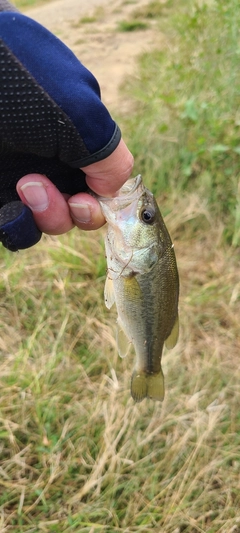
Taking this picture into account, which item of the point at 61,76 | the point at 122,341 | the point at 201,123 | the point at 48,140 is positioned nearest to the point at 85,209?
the point at 48,140

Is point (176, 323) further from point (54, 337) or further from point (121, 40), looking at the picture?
point (121, 40)

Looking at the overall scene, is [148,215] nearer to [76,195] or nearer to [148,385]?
[76,195]

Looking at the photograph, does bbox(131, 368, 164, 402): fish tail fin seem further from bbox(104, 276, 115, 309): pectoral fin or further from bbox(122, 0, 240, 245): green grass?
bbox(122, 0, 240, 245): green grass

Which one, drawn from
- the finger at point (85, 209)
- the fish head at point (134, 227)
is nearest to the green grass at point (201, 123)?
the fish head at point (134, 227)

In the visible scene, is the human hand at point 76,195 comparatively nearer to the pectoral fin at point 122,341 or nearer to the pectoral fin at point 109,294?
the pectoral fin at point 109,294

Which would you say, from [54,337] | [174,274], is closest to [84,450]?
[54,337]

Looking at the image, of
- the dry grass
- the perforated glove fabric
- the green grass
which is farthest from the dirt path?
the perforated glove fabric
